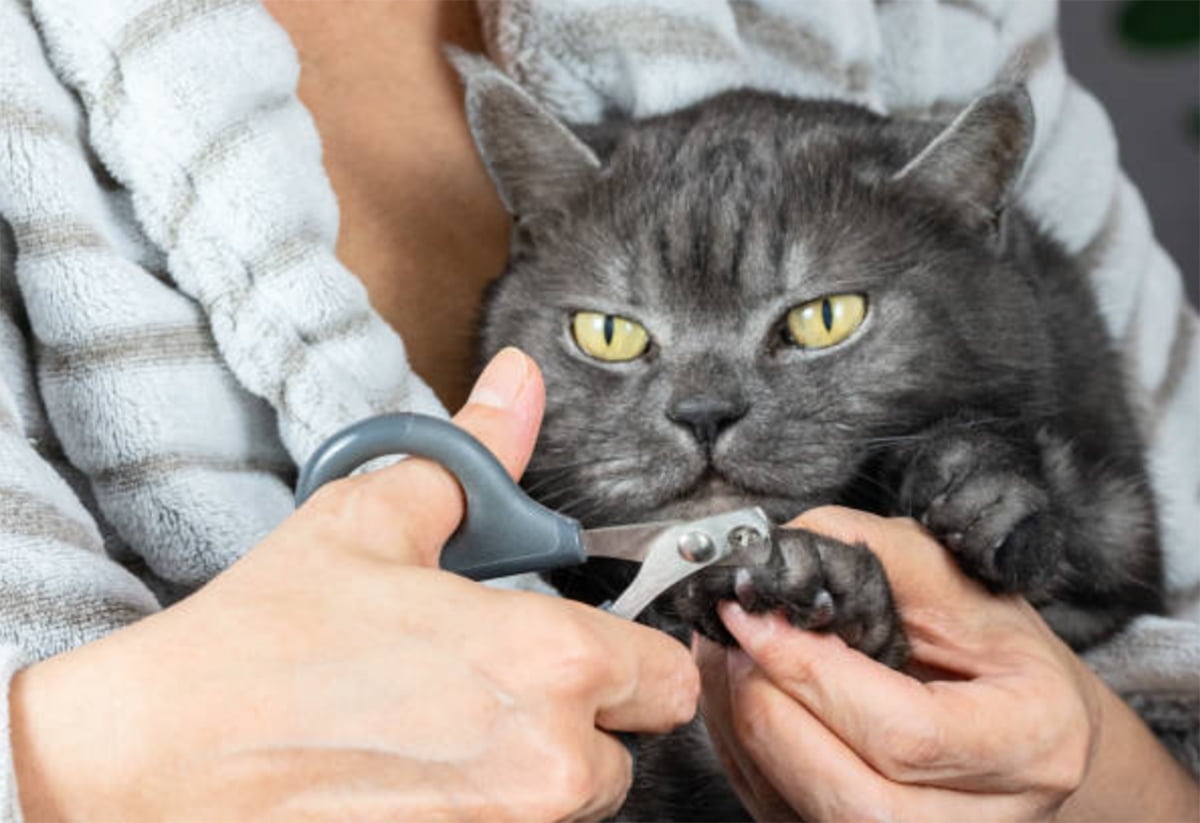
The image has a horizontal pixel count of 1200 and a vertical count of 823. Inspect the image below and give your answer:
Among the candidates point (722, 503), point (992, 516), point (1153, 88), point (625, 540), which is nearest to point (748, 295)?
point (722, 503)

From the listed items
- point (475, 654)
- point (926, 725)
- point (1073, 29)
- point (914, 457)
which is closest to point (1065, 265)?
point (914, 457)

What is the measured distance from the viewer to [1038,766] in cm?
99

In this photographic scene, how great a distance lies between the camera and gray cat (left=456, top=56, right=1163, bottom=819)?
1.12m

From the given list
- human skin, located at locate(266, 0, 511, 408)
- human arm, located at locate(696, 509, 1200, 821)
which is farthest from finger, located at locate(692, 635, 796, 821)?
human skin, located at locate(266, 0, 511, 408)

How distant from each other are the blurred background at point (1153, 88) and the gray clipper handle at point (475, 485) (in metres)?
2.01

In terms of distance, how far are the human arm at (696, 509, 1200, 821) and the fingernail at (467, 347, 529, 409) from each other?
0.20 meters

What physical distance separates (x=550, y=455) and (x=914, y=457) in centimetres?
31

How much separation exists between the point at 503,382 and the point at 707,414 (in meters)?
0.28

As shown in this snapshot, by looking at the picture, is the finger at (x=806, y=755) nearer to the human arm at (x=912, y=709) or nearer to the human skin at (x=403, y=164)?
the human arm at (x=912, y=709)

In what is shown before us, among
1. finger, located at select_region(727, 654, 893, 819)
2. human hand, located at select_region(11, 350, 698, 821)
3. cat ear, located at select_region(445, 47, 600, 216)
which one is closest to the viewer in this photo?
human hand, located at select_region(11, 350, 698, 821)

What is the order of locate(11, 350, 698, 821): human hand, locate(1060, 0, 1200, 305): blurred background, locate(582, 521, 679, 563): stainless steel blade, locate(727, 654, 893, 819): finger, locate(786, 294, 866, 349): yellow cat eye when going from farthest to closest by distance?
1. locate(1060, 0, 1200, 305): blurred background
2. locate(786, 294, 866, 349): yellow cat eye
3. locate(727, 654, 893, 819): finger
4. locate(582, 521, 679, 563): stainless steel blade
5. locate(11, 350, 698, 821): human hand

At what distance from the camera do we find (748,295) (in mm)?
1192

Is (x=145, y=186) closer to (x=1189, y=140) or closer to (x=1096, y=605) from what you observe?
(x=1096, y=605)

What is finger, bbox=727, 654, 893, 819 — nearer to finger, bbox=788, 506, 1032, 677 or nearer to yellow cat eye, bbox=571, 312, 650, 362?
finger, bbox=788, 506, 1032, 677
